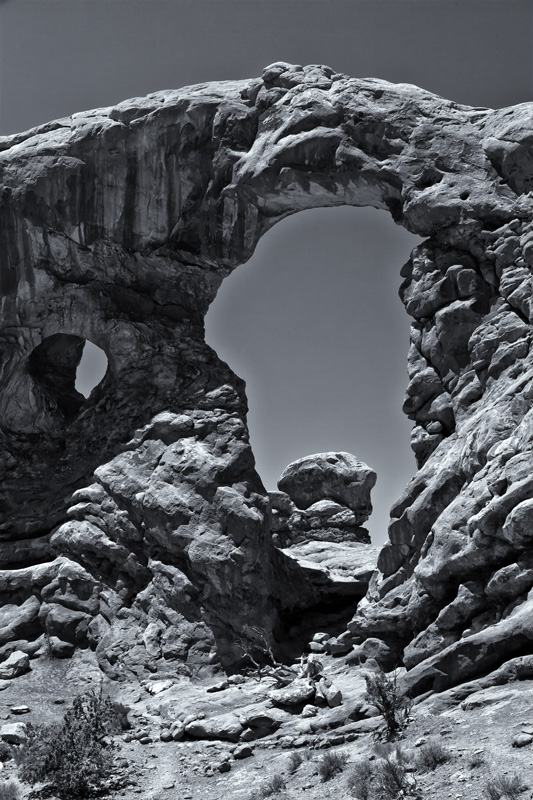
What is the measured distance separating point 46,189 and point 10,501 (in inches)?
426

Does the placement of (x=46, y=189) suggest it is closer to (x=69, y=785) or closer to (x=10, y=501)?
(x=10, y=501)

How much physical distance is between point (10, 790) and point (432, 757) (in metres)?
8.71

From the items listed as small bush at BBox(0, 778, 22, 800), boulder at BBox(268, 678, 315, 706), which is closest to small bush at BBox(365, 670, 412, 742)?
boulder at BBox(268, 678, 315, 706)

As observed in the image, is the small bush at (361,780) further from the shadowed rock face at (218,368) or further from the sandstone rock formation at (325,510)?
the sandstone rock formation at (325,510)

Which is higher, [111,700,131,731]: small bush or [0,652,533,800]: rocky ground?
[111,700,131,731]: small bush

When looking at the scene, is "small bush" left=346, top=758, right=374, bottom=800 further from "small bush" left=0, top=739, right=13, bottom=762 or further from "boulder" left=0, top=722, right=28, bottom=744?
"boulder" left=0, top=722, right=28, bottom=744

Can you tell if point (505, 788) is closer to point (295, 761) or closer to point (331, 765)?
point (331, 765)

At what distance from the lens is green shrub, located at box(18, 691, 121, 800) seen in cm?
2023

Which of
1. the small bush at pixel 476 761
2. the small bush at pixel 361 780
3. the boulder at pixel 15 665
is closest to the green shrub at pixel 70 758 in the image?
the small bush at pixel 361 780

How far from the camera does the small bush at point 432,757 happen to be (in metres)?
17.3

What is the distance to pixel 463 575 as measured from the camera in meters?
24.0

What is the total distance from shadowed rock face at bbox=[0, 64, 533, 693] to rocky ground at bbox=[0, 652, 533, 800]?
1608 mm

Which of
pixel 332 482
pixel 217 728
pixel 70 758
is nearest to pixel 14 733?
pixel 70 758

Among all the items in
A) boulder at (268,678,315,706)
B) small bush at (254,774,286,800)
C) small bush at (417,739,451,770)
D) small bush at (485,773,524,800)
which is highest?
boulder at (268,678,315,706)
